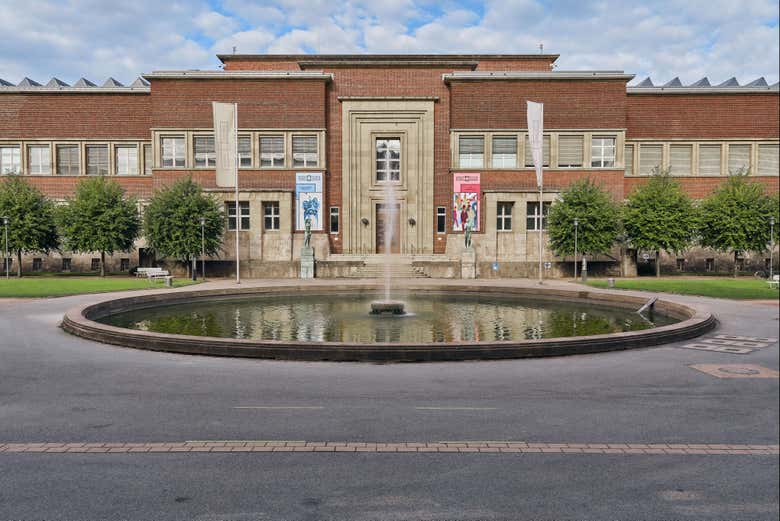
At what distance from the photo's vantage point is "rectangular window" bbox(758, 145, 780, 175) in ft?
153

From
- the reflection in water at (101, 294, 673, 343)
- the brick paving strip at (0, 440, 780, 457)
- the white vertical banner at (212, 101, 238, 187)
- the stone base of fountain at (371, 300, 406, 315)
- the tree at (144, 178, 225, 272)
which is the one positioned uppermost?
the white vertical banner at (212, 101, 238, 187)

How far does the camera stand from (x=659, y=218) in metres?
38.8

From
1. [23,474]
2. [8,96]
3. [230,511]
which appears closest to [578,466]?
[230,511]

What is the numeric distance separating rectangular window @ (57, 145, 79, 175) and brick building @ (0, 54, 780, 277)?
0.12 m

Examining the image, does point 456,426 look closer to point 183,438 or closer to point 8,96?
point 183,438

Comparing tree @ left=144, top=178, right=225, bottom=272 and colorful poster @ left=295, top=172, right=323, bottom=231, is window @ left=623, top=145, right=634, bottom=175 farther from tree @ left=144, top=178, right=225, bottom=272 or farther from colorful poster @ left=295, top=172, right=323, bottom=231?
tree @ left=144, top=178, right=225, bottom=272

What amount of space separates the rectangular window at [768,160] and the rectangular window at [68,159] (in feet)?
185

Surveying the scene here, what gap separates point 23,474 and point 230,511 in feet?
8.69

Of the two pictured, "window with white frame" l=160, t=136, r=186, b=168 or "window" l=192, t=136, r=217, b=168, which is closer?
"window" l=192, t=136, r=217, b=168

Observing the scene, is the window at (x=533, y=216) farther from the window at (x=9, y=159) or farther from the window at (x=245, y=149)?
the window at (x=9, y=159)

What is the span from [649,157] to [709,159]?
15.9ft

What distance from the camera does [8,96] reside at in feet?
149

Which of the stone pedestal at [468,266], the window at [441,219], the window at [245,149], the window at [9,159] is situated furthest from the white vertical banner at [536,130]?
the window at [9,159]

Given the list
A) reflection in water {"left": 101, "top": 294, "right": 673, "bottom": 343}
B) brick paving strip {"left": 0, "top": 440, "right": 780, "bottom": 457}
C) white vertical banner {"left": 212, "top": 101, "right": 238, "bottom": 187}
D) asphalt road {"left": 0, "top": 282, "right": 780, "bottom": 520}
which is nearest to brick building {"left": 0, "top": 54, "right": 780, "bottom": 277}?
white vertical banner {"left": 212, "top": 101, "right": 238, "bottom": 187}
